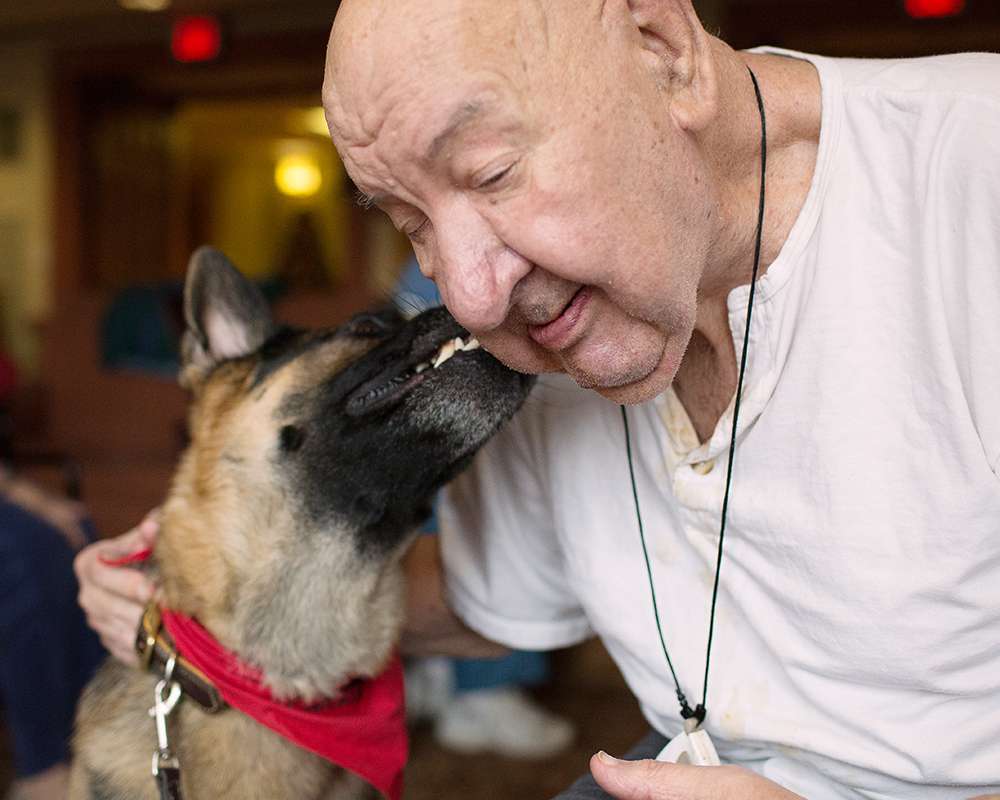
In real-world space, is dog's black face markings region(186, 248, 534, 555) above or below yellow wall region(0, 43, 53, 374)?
above

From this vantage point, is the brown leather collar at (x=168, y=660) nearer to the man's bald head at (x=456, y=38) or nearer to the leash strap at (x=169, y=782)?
the leash strap at (x=169, y=782)

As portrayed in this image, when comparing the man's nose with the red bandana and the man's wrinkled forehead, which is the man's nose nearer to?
the man's wrinkled forehead

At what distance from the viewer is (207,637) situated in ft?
4.01

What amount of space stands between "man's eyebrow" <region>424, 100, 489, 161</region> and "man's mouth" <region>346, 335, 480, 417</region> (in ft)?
1.39

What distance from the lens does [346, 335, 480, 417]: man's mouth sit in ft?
3.98

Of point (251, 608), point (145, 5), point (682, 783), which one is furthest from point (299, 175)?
point (682, 783)

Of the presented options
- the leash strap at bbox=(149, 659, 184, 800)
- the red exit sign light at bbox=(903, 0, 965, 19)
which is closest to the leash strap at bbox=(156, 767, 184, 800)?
the leash strap at bbox=(149, 659, 184, 800)

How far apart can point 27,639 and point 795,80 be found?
1.57 metres

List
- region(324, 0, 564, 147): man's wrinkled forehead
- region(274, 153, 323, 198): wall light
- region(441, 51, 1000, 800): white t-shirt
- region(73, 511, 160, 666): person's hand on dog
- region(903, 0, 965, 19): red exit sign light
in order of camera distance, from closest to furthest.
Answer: region(324, 0, 564, 147): man's wrinkled forehead < region(441, 51, 1000, 800): white t-shirt < region(73, 511, 160, 666): person's hand on dog < region(903, 0, 965, 19): red exit sign light < region(274, 153, 323, 198): wall light

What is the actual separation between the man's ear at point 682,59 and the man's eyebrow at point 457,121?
17 cm

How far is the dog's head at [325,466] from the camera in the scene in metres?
1.19

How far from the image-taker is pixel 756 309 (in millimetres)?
984

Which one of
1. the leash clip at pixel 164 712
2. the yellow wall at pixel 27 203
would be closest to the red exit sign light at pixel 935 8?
the leash clip at pixel 164 712

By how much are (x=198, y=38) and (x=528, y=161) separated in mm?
5728
